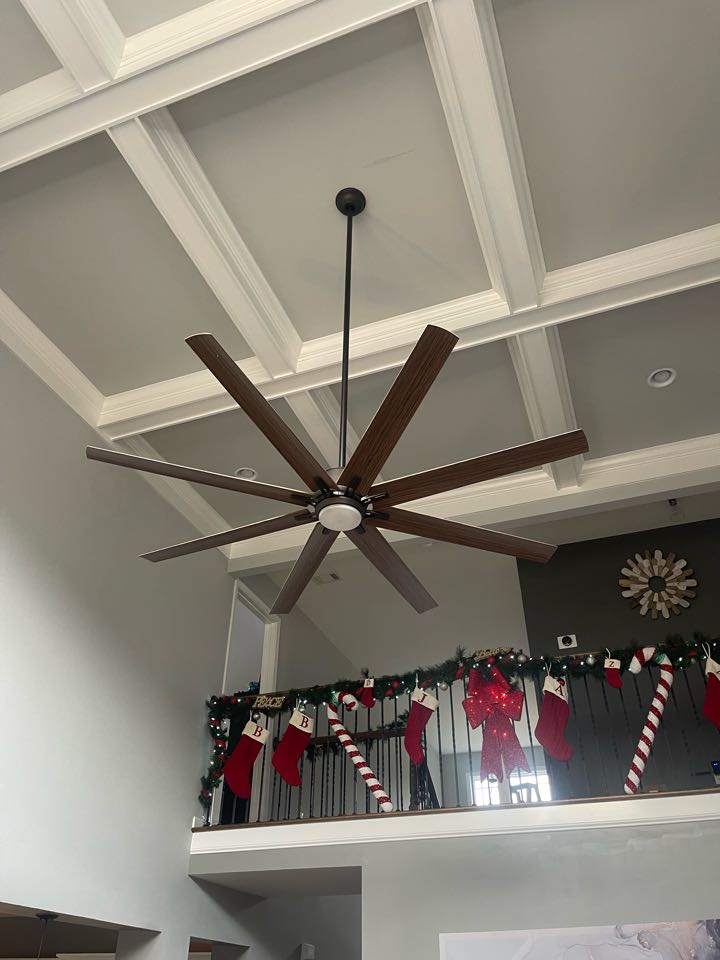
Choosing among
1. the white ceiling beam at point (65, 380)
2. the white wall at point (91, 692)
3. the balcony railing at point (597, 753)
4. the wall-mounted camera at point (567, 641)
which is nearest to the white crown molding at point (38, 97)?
the white ceiling beam at point (65, 380)

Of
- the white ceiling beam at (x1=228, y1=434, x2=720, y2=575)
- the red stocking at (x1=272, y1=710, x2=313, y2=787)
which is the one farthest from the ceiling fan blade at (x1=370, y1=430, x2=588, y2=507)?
the white ceiling beam at (x1=228, y1=434, x2=720, y2=575)

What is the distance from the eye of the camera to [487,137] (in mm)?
3574

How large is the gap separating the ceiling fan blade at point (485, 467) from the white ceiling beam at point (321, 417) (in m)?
2.25

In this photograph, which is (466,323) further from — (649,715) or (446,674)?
(649,715)

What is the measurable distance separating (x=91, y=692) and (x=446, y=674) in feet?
8.49

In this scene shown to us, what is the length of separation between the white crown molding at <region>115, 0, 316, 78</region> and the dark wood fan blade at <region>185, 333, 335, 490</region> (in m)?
1.51

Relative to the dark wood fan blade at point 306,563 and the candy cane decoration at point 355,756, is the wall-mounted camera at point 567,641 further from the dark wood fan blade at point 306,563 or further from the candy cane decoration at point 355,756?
the dark wood fan blade at point 306,563

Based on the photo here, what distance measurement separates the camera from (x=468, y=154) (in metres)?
3.67

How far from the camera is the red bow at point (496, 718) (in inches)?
201

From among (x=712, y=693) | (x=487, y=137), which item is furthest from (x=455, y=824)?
(x=487, y=137)

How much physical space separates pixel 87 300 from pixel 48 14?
1787 millimetres

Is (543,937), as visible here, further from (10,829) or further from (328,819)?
(10,829)

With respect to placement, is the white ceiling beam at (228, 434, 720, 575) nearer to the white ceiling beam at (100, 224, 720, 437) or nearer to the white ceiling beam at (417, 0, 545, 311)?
the white ceiling beam at (100, 224, 720, 437)

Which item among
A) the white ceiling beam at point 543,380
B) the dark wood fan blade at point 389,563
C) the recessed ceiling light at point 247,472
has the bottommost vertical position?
the dark wood fan blade at point 389,563
